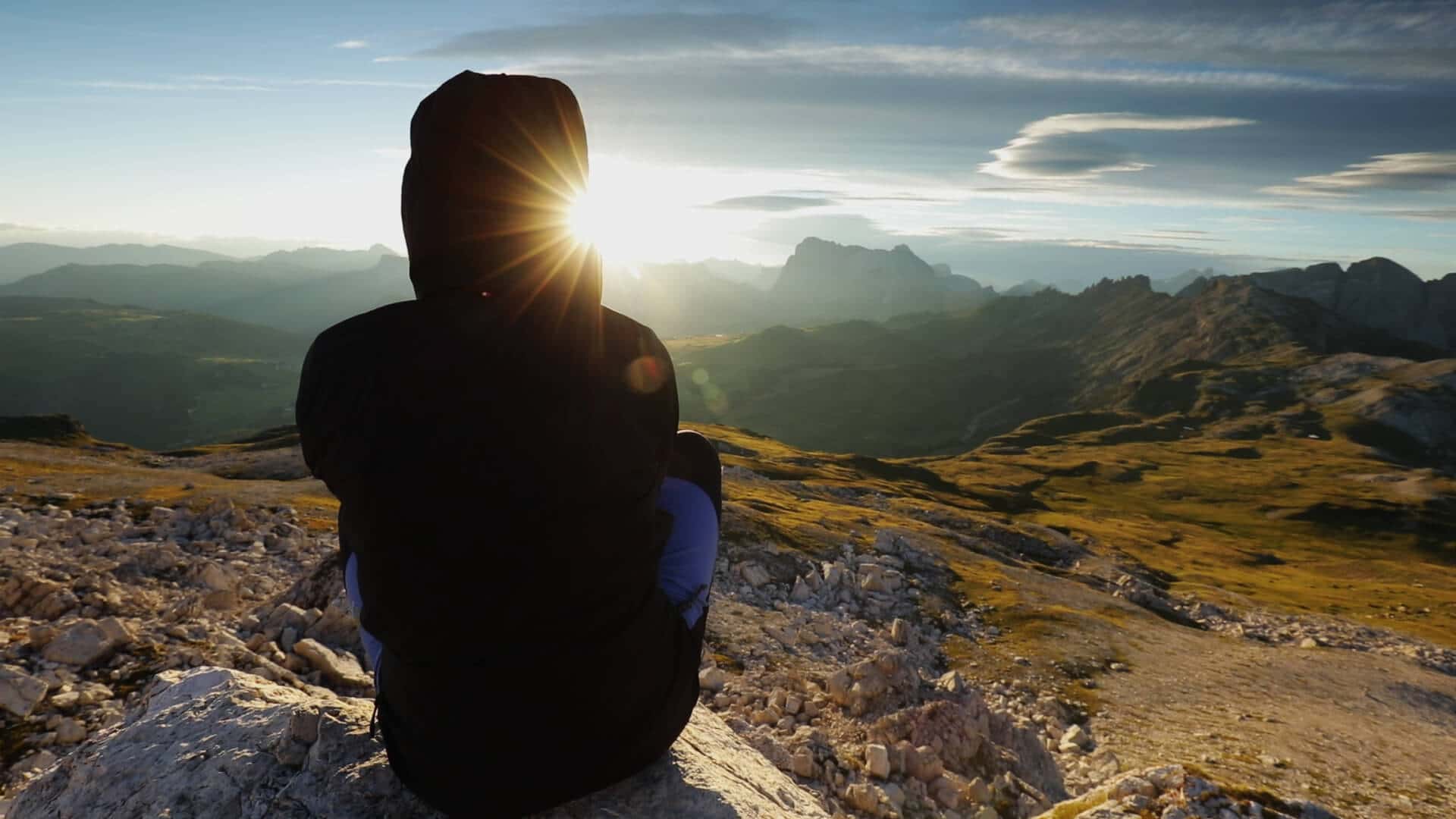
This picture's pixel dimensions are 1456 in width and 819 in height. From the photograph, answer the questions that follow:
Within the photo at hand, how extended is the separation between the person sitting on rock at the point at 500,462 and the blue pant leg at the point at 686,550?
0.33 m

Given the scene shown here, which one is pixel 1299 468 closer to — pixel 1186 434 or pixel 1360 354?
pixel 1186 434

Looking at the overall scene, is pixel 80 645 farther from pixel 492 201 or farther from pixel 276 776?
pixel 492 201

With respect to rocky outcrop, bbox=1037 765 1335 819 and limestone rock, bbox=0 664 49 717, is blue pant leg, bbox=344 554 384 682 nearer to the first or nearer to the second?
limestone rock, bbox=0 664 49 717

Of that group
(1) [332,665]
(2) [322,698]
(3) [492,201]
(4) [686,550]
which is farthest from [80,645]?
(3) [492,201]

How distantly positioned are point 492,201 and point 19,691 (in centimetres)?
875

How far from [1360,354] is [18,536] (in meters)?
266

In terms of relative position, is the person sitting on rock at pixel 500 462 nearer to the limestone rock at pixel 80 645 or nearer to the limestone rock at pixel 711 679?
the limestone rock at pixel 80 645

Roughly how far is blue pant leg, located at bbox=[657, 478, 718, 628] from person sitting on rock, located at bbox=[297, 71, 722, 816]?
1.07ft

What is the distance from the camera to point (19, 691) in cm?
734

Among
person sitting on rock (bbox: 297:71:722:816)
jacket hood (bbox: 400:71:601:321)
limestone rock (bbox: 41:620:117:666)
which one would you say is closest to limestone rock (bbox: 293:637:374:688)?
limestone rock (bbox: 41:620:117:666)

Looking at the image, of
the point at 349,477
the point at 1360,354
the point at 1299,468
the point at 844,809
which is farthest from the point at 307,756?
the point at 1360,354

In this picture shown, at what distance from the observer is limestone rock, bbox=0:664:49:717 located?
23.7 feet

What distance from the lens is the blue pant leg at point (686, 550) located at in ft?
13.7

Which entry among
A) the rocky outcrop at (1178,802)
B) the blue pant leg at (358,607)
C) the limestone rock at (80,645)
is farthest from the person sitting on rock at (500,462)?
the limestone rock at (80,645)
